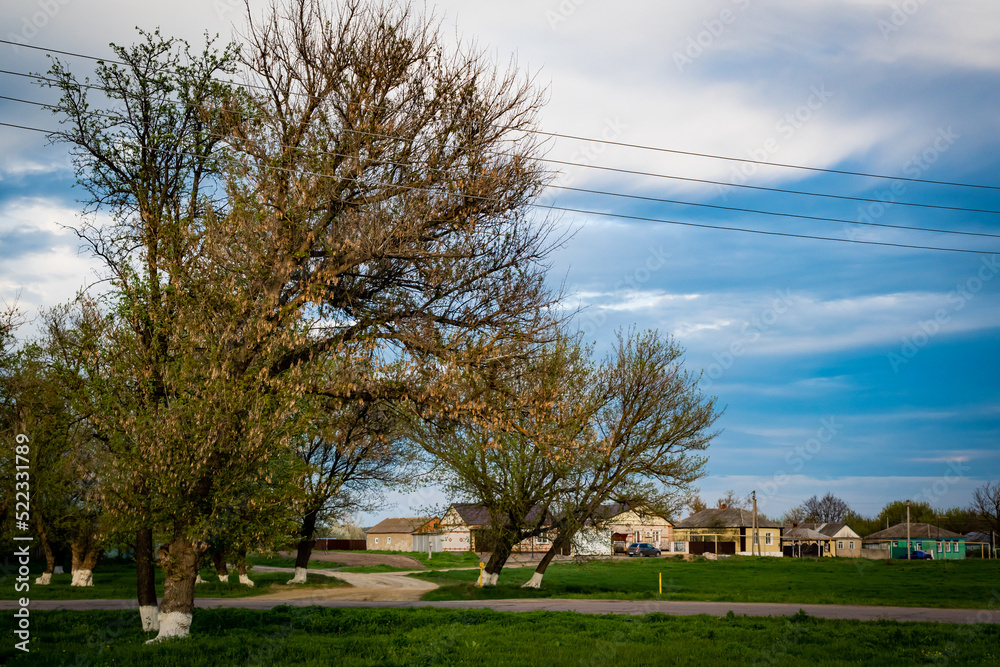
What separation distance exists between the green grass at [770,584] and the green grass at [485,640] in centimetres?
1188

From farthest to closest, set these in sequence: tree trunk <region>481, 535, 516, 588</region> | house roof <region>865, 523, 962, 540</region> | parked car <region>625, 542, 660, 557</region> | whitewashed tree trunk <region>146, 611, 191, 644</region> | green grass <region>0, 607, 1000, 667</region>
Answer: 1. house roof <region>865, 523, 962, 540</region>
2. parked car <region>625, 542, 660, 557</region>
3. tree trunk <region>481, 535, 516, 588</region>
4. whitewashed tree trunk <region>146, 611, 191, 644</region>
5. green grass <region>0, 607, 1000, 667</region>

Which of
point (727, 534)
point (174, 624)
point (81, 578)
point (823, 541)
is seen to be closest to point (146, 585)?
point (174, 624)

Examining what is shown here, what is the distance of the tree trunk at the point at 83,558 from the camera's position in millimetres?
34906

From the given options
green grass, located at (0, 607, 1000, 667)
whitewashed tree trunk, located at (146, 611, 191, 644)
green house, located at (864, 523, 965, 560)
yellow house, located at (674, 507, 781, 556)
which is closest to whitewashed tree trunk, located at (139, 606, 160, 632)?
green grass, located at (0, 607, 1000, 667)

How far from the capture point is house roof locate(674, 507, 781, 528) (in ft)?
326

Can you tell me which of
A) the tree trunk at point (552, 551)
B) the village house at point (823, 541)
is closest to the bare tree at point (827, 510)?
the village house at point (823, 541)

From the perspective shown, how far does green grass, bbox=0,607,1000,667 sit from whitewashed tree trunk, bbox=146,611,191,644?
299mm

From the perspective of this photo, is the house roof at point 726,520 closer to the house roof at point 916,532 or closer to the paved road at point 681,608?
the house roof at point 916,532

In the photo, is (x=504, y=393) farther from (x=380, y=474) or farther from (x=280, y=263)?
(x=380, y=474)

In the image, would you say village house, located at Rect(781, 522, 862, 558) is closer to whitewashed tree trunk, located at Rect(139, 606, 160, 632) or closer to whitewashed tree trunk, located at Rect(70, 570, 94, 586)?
whitewashed tree trunk, located at Rect(70, 570, 94, 586)

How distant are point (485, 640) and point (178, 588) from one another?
20.7 ft

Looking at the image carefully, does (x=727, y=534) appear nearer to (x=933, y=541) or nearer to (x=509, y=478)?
(x=933, y=541)

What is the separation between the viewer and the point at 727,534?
97.0 meters

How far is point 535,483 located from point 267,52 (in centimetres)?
2119
